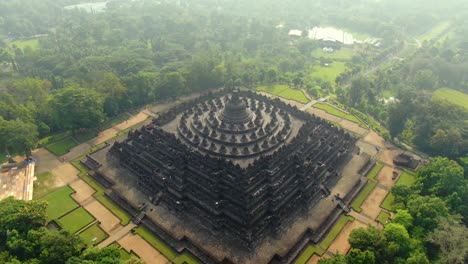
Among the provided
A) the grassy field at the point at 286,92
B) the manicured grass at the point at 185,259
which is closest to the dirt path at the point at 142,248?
the manicured grass at the point at 185,259

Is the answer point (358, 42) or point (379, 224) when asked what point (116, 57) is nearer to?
point (379, 224)

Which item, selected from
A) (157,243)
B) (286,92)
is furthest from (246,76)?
(157,243)

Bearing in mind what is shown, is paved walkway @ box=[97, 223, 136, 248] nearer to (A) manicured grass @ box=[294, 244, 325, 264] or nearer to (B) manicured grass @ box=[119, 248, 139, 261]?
(B) manicured grass @ box=[119, 248, 139, 261]

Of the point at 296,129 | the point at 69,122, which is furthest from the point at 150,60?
the point at 296,129

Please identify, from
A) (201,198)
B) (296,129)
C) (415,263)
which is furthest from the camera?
(296,129)

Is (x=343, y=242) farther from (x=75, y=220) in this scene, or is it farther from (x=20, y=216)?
(x=20, y=216)

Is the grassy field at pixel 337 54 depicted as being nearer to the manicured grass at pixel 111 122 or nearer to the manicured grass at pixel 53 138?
the manicured grass at pixel 111 122
